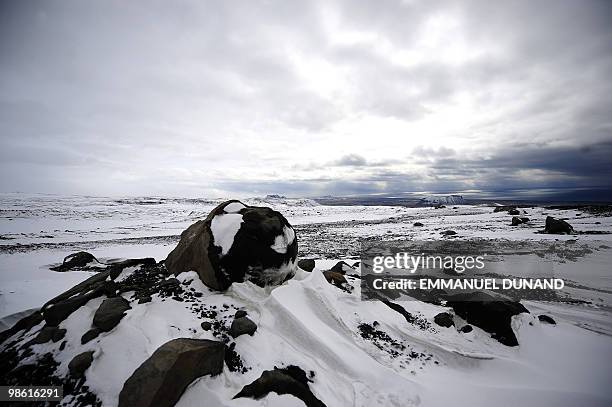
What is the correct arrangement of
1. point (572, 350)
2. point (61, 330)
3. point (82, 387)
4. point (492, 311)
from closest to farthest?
point (82, 387) < point (61, 330) < point (572, 350) < point (492, 311)

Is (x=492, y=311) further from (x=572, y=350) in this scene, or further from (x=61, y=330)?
(x=61, y=330)

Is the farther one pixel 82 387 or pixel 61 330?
pixel 61 330

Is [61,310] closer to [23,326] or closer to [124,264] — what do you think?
[23,326]

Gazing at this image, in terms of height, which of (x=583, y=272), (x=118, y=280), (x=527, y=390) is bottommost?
(x=527, y=390)

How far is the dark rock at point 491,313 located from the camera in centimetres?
611

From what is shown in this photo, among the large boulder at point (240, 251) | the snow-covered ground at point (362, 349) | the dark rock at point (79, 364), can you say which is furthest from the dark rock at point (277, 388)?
the large boulder at point (240, 251)

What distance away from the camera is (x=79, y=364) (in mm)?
3961

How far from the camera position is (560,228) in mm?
16484

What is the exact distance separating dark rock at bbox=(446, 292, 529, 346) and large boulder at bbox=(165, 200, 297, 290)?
4270 millimetres

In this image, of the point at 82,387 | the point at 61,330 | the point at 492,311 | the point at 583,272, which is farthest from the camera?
the point at 583,272

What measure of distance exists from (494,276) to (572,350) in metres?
4.63

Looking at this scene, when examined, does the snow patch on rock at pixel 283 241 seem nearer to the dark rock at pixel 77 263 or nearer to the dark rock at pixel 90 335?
the dark rock at pixel 90 335

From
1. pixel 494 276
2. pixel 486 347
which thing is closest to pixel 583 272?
pixel 494 276

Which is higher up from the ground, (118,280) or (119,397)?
(118,280)
